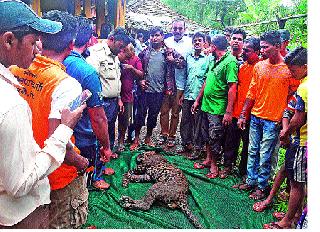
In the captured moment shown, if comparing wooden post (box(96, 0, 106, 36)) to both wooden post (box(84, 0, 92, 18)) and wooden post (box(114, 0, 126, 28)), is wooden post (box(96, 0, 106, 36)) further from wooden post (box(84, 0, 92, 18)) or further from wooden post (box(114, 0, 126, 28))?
wooden post (box(114, 0, 126, 28))

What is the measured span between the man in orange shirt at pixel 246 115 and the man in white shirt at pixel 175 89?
3.10ft

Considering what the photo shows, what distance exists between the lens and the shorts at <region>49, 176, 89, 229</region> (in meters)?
1.80

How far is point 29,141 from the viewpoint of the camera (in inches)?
46.3

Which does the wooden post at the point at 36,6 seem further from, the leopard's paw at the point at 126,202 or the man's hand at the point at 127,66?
the leopard's paw at the point at 126,202

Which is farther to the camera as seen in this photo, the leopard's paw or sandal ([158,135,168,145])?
sandal ([158,135,168,145])

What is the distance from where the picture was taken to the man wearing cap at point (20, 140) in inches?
43.6

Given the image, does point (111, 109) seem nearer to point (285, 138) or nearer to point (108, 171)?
point (108, 171)

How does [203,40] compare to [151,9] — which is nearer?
[203,40]

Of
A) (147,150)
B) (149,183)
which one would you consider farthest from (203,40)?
(149,183)

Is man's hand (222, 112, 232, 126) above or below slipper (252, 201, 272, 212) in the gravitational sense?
above

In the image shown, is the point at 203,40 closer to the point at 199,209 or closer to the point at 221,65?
the point at 221,65

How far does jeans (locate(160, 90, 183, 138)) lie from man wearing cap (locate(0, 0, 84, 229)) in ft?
9.91

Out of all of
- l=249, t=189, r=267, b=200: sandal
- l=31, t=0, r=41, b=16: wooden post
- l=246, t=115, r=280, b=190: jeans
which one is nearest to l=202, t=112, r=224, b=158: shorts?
l=246, t=115, r=280, b=190: jeans
